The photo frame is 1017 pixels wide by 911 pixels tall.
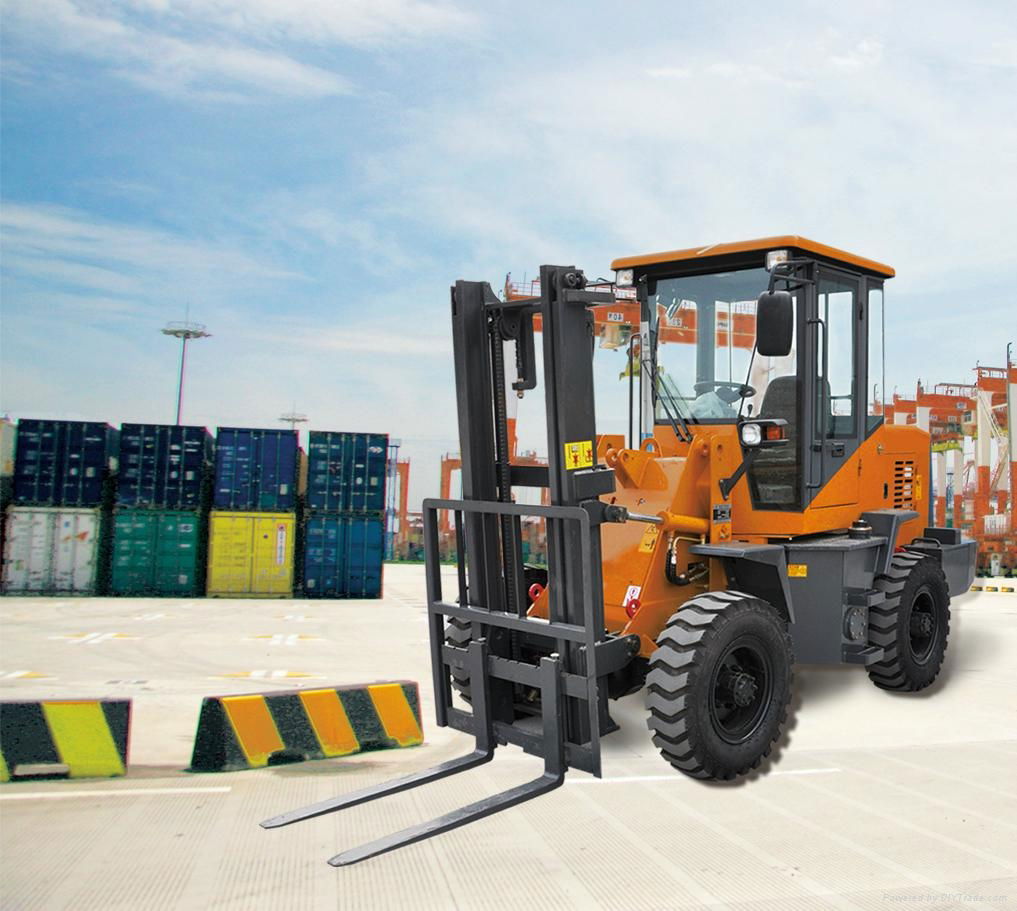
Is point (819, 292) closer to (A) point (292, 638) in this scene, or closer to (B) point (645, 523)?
(B) point (645, 523)

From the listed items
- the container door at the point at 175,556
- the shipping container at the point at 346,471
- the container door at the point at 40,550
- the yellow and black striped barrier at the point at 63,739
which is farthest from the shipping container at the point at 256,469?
the yellow and black striped barrier at the point at 63,739

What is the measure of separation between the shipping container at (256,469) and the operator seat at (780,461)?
1627 centimetres

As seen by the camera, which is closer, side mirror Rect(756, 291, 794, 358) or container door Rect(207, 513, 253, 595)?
side mirror Rect(756, 291, 794, 358)

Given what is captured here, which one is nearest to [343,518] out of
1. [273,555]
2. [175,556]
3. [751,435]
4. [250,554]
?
[273,555]

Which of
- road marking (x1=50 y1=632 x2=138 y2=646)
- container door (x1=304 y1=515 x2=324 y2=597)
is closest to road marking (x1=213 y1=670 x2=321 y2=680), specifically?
road marking (x1=50 y1=632 x2=138 y2=646)

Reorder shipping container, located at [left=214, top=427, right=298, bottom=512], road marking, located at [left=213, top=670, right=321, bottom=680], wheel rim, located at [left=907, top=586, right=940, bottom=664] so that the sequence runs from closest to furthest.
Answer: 1. wheel rim, located at [left=907, top=586, right=940, bottom=664]
2. road marking, located at [left=213, top=670, right=321, bottom=680]
3. shipping container, located at [left=214, top=427, right=298, bottom=512]

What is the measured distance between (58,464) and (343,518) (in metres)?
6.21

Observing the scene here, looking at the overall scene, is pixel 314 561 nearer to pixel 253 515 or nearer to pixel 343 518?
pixel 343 518

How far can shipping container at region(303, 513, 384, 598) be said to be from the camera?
21109 millimetres

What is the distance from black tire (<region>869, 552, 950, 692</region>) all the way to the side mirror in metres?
2.37

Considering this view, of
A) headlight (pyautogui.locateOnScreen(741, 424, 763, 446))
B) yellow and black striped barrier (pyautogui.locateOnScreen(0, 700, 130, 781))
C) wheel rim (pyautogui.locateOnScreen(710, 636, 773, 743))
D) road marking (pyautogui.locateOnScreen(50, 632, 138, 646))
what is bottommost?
road marking (pyautogui.locateOnScreen(50, 632, 138, 646))

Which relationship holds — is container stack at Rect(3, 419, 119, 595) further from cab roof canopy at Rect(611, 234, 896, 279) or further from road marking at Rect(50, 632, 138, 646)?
cab roof canopy at Rect(611, 234, 896, 279)

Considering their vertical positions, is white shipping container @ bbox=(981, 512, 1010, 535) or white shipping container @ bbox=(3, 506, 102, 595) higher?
white shipping container @ bbox=(981, 512, 1010, 535)

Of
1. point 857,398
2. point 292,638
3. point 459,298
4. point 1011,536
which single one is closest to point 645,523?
point 459,298
